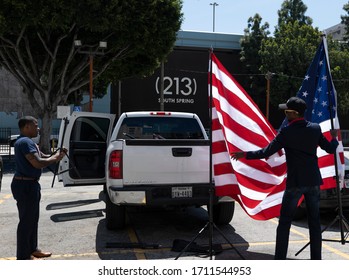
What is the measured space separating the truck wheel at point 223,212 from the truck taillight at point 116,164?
6.23 feet

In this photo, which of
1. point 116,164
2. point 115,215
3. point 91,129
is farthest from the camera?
point 91,129

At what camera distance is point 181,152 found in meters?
5.51

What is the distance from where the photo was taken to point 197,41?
129ft

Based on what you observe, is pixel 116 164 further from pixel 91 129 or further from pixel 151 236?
pixel 91 129

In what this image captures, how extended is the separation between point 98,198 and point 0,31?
12645mm

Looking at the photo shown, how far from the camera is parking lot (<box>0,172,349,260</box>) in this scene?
4.97 metres

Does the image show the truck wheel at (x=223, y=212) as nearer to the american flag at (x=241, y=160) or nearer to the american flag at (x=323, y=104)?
the american flag at (x=241, y=160)

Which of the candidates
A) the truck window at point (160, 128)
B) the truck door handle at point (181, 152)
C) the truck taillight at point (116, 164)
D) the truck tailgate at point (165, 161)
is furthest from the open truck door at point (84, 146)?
the truck door handle at point (181, 152)

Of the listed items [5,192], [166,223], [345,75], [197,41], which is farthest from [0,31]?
[345,75]

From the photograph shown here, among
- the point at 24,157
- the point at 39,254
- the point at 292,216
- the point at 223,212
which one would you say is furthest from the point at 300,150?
the point at 39,254

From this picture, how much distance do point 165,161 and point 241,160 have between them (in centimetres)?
116

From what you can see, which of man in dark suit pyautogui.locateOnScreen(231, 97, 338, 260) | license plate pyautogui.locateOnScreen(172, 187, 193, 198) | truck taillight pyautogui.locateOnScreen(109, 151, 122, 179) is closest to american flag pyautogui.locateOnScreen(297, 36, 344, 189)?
man in dark suit pyautogui.locateOnScreen(231, 97, 338, 260)

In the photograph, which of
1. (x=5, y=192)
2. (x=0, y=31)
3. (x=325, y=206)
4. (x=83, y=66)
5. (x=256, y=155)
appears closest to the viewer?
(x=256, y=155)

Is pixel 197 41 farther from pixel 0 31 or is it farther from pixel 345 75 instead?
pixel 0 31
